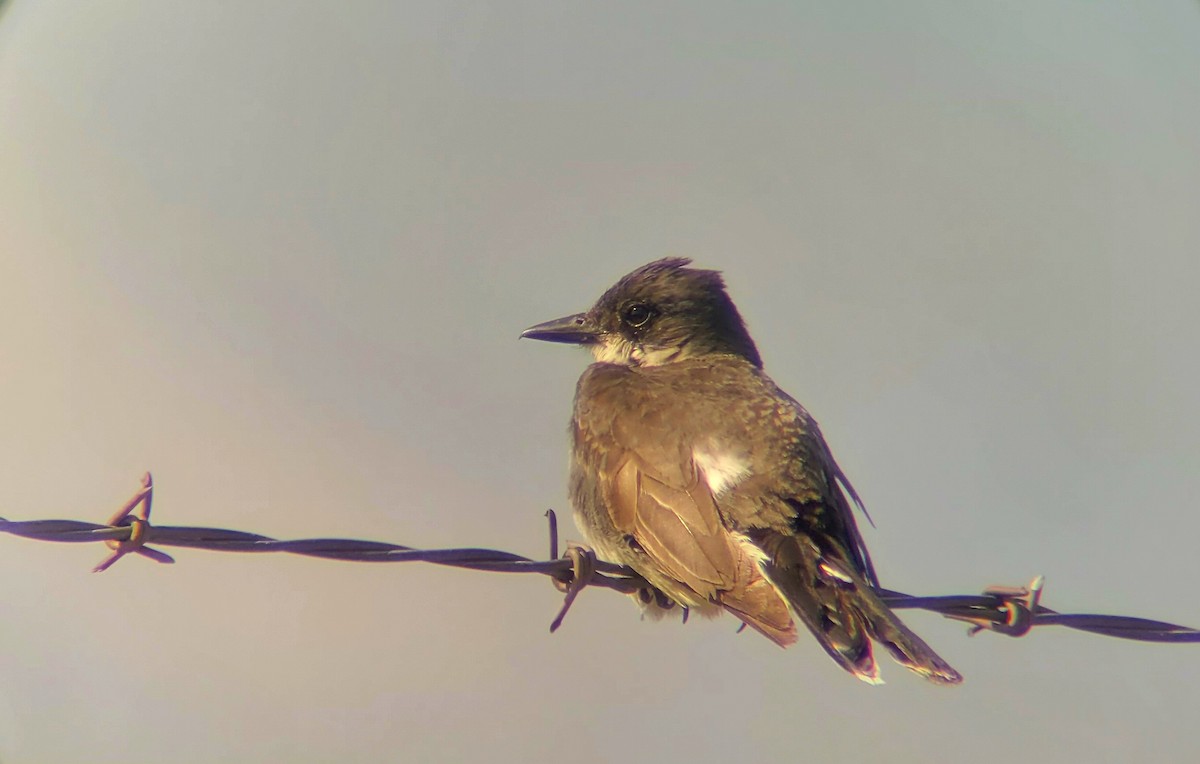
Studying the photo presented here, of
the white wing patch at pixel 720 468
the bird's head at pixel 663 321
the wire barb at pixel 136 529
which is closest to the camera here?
the wire barb at pixel 136 529

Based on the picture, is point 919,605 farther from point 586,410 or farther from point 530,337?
point 530,337

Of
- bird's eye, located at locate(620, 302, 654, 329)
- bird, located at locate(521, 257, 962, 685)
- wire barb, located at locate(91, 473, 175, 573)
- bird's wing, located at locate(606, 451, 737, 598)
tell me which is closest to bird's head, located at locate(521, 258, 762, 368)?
bird's eye, located at locate(620, 302, 654, 329)

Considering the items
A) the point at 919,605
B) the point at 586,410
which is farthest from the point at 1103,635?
the point at 586,410

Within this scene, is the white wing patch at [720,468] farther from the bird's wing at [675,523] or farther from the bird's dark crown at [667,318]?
the bird's dark crown at [667,318]

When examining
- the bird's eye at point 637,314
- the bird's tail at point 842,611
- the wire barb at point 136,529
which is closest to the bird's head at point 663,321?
the bird's eye at point 637,314

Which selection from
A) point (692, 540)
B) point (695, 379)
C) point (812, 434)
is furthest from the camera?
point (695, 379)

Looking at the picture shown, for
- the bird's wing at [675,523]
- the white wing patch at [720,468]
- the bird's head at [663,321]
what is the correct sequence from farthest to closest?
1. the bird's head at [663,321]
2. the white wing patch at [720,468]
3. the bird's wing at [675,523]

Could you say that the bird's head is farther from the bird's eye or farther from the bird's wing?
the bird's wing
